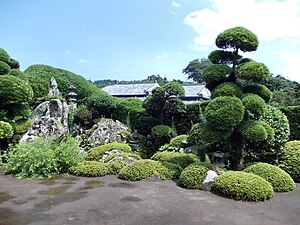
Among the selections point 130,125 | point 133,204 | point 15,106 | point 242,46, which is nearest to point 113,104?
point 130,125

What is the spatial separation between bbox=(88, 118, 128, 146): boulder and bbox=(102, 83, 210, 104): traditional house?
32.7ft

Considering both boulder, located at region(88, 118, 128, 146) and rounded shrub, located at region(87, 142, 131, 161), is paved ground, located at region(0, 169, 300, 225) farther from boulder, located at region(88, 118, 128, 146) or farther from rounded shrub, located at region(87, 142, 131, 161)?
boulder, located at region(88, 118, 128, 146)

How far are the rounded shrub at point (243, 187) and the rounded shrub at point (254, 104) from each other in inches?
75.8

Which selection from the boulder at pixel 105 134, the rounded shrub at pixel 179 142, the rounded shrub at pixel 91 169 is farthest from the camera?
the boulder at pixel 105 134

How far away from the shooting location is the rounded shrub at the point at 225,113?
6.87 m

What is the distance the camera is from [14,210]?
4906 millimetres

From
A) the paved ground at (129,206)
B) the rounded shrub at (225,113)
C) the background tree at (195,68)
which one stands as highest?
the background tree at (195,68)

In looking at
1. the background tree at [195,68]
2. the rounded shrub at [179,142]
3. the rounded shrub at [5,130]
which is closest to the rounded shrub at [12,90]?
the rounded shrub at [5,130]

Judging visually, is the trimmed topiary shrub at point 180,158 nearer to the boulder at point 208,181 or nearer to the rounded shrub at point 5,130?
the boulder at point 208,181

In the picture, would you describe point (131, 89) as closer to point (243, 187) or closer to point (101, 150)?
point (101, 150)

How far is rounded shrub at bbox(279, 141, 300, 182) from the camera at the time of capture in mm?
7672

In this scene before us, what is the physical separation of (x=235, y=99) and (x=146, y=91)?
16243mm

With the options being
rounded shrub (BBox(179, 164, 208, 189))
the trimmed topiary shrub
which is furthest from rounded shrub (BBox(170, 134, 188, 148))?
rounded shrub (BBox(179, 164, 208, 189))

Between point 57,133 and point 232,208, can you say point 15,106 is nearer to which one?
point 57,133
